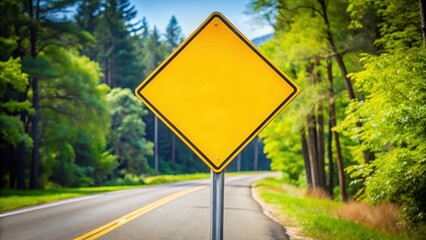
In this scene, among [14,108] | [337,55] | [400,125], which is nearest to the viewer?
[400,125]

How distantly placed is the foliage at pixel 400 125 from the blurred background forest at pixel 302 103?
0.02 m

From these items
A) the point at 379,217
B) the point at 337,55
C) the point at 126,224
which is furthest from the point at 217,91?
the point at 337,55

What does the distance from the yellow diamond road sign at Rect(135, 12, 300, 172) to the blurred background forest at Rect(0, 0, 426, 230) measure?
510 centimetres

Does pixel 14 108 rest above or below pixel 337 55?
below

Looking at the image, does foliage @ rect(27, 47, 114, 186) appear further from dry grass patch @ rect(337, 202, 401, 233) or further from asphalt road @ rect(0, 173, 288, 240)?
dry grass patch @ rect(337, 202, 401, 233)

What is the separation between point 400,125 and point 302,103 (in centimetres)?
1062

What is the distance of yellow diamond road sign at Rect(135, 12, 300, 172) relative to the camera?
8.51 feet

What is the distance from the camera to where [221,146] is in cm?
261

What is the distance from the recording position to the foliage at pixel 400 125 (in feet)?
22.9

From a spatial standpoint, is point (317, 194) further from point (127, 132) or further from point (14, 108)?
point (127, 132)

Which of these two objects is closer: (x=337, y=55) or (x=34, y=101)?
(x=337, y=55)

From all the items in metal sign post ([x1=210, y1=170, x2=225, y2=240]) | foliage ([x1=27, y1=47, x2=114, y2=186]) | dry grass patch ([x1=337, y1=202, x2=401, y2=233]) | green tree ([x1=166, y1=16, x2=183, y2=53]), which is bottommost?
dry grass patch ([x1=337, y1=202, x2=401, y2=233])

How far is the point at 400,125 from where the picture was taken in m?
7.17

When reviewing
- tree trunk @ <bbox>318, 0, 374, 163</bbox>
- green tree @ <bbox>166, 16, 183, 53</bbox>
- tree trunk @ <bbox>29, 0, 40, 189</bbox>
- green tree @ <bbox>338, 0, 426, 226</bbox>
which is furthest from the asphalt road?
green tree @ <bbox>166, 16, 183, 53</bbox>
